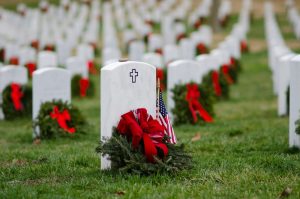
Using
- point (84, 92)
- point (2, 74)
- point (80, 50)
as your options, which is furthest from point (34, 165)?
point (80, 50)

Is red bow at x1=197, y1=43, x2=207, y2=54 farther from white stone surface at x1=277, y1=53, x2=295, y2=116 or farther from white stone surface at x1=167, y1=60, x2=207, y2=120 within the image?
white stone surface at x1=167, y1=60, x2=207, y2=120

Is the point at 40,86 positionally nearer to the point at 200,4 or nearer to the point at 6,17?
the point at 6,17

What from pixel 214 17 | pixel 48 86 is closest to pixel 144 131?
pixel 48 86

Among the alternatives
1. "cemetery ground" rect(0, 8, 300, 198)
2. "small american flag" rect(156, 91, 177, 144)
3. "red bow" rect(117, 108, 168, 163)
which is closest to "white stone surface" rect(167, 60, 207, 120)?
"cemetery ground" rect(0, 8, 300, 198)

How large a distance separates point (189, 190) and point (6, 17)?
3000 cm

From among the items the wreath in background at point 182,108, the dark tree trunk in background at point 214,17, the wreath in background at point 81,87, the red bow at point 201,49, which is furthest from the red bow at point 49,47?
the wreath in background at point 182,108

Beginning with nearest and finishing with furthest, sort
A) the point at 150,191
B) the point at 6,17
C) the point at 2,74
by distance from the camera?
the point at 150,191
the point at 2,74
the point at 6,17

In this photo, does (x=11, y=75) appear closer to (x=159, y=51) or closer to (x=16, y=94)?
(x=16, y=94)

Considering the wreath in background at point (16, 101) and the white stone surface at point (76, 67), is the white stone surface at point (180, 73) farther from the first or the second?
the white stone surface at point (76, 67)

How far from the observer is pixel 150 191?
6020mm

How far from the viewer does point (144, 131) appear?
22.0 feet

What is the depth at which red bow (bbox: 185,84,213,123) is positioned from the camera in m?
11.5

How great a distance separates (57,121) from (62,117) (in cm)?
11

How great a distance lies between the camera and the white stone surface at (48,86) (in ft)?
33.3
